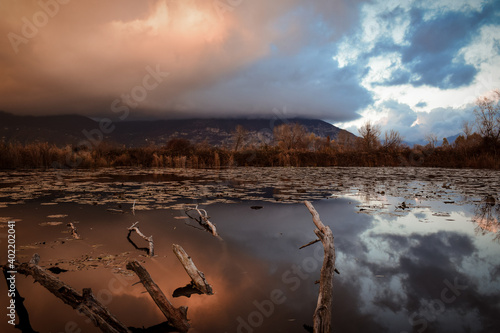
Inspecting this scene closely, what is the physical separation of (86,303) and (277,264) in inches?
108

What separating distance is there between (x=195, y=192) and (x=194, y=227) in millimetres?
5212

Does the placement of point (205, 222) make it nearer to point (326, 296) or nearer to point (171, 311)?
point (171, 311)

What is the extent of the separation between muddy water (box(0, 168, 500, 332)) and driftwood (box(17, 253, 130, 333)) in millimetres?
211

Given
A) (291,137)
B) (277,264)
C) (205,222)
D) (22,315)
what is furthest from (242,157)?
(22,315)

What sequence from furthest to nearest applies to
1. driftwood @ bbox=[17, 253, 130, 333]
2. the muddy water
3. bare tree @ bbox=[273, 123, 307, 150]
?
bare tree @ bbox=[273, 123, 307, 150], the muddy water, driftwood @ bbox=[17, 253, 130, 333]

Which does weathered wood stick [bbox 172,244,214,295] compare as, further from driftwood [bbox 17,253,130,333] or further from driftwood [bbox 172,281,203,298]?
driftwood [bbox 17,253,130,333]

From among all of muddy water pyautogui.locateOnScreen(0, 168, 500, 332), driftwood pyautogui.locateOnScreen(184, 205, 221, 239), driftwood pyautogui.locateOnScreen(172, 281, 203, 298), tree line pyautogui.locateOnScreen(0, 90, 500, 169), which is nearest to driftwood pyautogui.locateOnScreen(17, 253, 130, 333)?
muddy water pyautogui.locateOnScreen(0, 168, 500, 332)

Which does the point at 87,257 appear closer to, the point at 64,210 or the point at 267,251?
the point at 267,251

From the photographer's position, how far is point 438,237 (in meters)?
5.58

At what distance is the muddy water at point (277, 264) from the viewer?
2.93 metres

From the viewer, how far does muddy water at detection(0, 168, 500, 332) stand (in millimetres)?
2934

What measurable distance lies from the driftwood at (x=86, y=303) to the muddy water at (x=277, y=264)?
211 mm

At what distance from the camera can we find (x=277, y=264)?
4305 mm

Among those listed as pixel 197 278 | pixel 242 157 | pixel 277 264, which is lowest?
pixel 277 264
